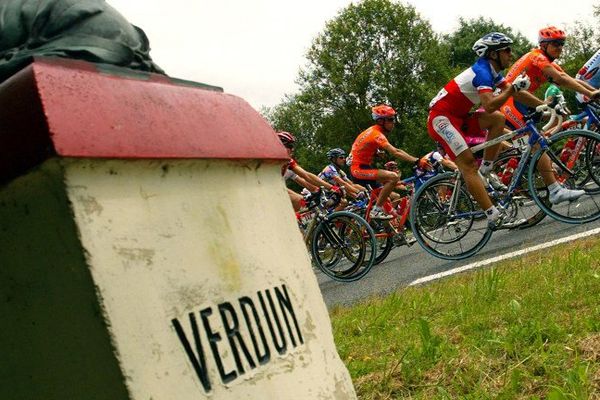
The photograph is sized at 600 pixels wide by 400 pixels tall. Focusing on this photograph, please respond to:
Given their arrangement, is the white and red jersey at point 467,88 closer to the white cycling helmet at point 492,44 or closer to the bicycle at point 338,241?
the white cycling helmet at point 492,44

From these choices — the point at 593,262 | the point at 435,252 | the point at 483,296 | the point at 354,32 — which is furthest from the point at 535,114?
the point at 354,32

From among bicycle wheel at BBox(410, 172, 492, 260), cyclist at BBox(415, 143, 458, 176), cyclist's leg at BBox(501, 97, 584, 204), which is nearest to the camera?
cyclist's leg at BBox(501, 97, 584, 204)

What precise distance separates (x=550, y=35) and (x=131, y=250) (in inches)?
291

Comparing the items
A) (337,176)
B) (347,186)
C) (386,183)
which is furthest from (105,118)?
(337,176)

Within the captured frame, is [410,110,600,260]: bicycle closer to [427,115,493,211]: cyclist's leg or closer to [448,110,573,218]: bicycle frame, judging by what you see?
[448,110,573,218]: bicycle frame

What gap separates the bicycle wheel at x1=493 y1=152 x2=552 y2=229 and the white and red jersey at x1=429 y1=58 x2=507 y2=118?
651mm

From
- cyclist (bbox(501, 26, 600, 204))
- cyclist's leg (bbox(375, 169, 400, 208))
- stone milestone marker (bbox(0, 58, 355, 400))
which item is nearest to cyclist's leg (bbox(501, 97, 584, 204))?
cyclist (bbox(501, 26, 600, 204))

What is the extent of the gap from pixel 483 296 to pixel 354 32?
128 feet

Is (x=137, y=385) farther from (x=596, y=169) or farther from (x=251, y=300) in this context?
(x=596, y=169)

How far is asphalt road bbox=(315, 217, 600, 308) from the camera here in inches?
219

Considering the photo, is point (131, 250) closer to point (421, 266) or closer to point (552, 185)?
point (552, 185)

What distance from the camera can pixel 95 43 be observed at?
1188mm

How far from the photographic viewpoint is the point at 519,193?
616 centimetres

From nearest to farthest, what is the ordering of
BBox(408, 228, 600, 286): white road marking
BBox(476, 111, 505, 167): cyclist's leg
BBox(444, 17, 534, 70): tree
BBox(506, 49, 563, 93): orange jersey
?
BBox(408, 228, 600, 286): white road marking
BBox(476, 111, 505, 167): cyclist's leg
BBox(506, 49, 563, 93): orange jersey
BBox(444, 17, 534, 70): tree
